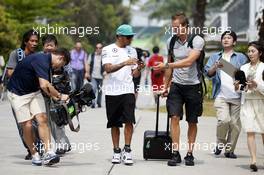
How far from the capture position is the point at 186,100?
33.2 ft

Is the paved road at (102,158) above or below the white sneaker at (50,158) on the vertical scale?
below

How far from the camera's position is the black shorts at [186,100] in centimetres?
1005

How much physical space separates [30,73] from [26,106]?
1.52 feet

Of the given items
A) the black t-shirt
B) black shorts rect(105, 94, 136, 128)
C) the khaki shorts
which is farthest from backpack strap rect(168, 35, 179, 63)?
the khaki shorts

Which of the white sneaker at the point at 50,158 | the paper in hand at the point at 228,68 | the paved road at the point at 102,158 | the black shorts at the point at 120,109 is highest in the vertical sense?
the paper in hand at the point at 228,68

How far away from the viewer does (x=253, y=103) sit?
32.7 ft

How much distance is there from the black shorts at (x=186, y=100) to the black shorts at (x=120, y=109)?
522 millimetres

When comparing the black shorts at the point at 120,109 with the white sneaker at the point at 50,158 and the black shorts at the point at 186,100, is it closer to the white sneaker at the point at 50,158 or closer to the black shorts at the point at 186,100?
the black shorts at the point at 186,100

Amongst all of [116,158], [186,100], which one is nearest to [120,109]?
[116,158]

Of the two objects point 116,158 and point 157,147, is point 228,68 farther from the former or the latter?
point 116,158

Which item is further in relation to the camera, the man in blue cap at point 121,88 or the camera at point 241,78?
the man in blue cap at point 121,88

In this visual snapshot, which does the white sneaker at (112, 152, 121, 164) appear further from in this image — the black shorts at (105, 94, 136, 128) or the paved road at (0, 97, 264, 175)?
the black shorts at (105, 94, 136, 128)

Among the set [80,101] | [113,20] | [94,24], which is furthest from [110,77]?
[113,20]

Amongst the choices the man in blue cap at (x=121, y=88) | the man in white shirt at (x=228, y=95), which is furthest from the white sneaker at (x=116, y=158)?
the man in white shirt at (x=228, y=95)
